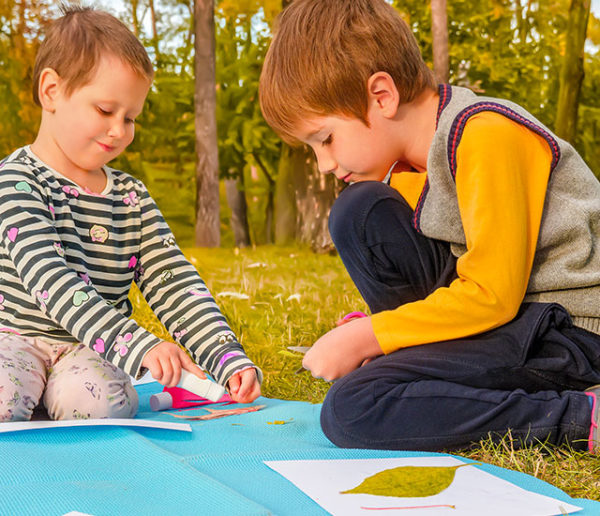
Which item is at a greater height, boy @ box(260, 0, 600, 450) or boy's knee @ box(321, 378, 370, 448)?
boy @ box(260, 0, 600, 450)

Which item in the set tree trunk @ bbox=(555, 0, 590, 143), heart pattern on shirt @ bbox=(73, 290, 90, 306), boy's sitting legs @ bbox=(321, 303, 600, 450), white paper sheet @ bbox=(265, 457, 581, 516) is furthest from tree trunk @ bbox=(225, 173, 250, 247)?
white paper sheet @ bbox=(265, 457, 581, 516)

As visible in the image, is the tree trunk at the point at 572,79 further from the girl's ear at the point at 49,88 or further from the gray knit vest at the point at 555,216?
the girl's ear at the point at 49,88

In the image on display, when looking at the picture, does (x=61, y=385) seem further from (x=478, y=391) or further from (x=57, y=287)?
(x=478, y=391)

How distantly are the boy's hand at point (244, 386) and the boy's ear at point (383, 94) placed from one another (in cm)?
67

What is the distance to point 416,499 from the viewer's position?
1099 mm

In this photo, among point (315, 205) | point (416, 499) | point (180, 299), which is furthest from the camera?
point (315, 205)

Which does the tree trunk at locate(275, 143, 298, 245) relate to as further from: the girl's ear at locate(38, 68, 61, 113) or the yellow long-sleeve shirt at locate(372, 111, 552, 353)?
the yellow long-sleeve shirt at locate(372, 111, 552, 353)

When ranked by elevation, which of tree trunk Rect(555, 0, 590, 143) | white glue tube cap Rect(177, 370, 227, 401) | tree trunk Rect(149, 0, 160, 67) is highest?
tree trunk Rect(149, 0, 160, 67)

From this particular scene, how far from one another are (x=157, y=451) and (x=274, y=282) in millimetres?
2744

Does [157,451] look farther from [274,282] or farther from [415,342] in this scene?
[274,282]

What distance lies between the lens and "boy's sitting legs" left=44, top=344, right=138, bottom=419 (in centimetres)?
157

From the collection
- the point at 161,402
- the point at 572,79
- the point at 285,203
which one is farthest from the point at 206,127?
the point at 161,402

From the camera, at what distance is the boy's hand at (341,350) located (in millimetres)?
1512

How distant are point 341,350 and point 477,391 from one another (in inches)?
11.4
